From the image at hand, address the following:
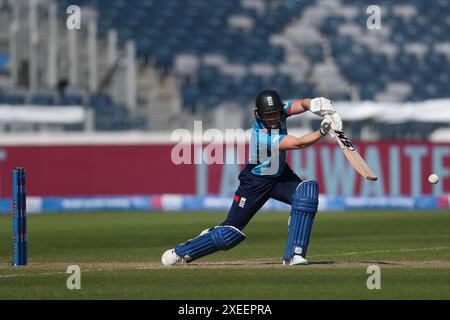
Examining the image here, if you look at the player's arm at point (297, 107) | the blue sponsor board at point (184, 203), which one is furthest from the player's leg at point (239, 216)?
the blue sponsor board at point (184, 203)

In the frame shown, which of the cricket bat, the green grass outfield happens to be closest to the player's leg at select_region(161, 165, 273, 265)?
the green grass outfield

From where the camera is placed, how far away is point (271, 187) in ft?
40.0

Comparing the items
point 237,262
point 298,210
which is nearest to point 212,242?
point 298,210

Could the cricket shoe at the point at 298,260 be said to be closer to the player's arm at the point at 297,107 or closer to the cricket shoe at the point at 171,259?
the cricket shoe at the point at 171,259

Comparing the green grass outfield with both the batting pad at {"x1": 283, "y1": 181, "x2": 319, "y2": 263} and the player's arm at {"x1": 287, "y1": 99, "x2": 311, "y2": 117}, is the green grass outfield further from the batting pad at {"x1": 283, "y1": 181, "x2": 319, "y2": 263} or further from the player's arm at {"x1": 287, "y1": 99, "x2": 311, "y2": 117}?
the player's arm at {"x1": 287, "y1": 99, "x2": 311, "y2": 117}

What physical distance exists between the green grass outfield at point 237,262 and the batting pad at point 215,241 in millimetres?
205

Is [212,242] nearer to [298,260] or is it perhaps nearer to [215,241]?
[215,241]

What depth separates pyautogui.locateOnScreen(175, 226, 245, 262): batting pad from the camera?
12.0m

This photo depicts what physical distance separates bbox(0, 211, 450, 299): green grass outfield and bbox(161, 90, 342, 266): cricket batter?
28 centimetres

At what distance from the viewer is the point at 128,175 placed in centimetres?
2980

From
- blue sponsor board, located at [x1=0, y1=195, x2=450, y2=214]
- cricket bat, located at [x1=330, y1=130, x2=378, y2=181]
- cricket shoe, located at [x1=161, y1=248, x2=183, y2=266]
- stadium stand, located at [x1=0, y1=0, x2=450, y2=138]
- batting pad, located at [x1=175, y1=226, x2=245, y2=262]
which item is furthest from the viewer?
stadium stand, located at [x1=0, y1=0, x2=450, y2=138]

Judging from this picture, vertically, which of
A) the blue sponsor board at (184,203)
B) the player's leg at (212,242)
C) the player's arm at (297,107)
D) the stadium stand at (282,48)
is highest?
the stadium stand at (282,48)

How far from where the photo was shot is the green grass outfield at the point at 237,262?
33.0 feet
